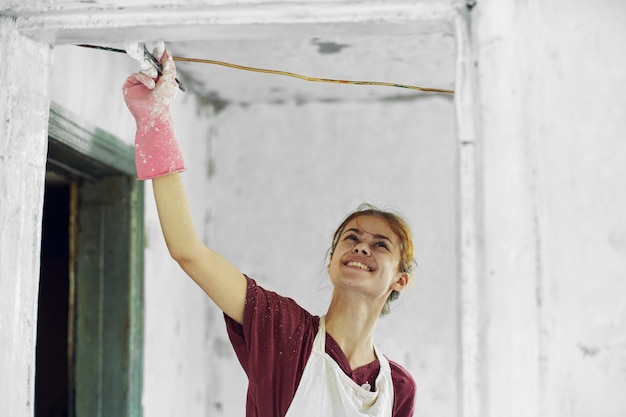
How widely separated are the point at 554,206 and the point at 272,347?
81 cm

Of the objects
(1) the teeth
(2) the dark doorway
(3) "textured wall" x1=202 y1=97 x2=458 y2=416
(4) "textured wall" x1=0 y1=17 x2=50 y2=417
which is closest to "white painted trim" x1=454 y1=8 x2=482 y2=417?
(4) "textured wall" x1=0 y1=17 x2=50 y2=417

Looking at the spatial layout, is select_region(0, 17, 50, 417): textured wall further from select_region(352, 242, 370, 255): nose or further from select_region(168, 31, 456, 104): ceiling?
select_region(168, 31, 456, 104): ceiling

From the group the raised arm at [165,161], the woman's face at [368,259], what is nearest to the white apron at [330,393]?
the woman's face at [368,259]

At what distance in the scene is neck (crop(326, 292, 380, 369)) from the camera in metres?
1.99

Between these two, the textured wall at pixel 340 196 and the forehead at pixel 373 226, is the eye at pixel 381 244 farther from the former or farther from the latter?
the textured wall at pixel 340 196

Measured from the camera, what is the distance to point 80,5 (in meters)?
1.28

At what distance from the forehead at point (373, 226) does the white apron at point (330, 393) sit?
0.28m

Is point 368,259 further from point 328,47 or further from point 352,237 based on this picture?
point 328,47

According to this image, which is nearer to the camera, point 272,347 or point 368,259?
point 272,347

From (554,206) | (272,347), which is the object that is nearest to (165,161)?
(272,347)

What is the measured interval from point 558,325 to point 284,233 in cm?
222

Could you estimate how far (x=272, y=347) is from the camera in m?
1.75

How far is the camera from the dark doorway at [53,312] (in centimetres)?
359

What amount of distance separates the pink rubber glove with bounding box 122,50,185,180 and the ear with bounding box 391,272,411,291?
0.80 meters
